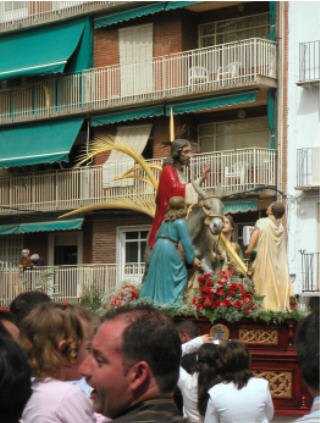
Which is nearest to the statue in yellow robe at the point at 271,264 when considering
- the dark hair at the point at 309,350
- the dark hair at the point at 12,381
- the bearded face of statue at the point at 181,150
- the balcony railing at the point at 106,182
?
the bearded face of statue at the point at 181,150

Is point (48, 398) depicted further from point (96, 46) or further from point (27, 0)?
point (27, 0)

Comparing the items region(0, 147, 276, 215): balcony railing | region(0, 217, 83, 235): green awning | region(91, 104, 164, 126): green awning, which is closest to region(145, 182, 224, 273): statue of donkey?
region(0, 147, 276, 215): balcony railing

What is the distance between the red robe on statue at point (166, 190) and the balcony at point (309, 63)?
13.2m

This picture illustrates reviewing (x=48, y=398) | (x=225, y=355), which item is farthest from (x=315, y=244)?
(x=48, y=398)

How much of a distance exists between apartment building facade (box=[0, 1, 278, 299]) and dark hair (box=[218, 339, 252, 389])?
21.0 m

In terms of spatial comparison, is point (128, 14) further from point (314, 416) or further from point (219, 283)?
point (314, 416)

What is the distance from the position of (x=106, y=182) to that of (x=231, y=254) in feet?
55.7

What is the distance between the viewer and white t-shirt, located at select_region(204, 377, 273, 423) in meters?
7.50

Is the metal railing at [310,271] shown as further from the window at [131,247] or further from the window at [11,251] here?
the window at [11,251]

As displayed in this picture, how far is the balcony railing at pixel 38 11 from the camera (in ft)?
113

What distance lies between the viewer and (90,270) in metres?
33.0

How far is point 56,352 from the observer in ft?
17.6

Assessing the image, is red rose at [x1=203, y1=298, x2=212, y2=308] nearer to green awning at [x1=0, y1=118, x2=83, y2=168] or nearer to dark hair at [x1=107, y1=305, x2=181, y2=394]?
dark hair at [x1=107, y1=305, x2=181, y2=394]

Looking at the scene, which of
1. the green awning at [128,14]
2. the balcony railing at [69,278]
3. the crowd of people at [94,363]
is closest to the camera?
the crowd of people at [94,363]
